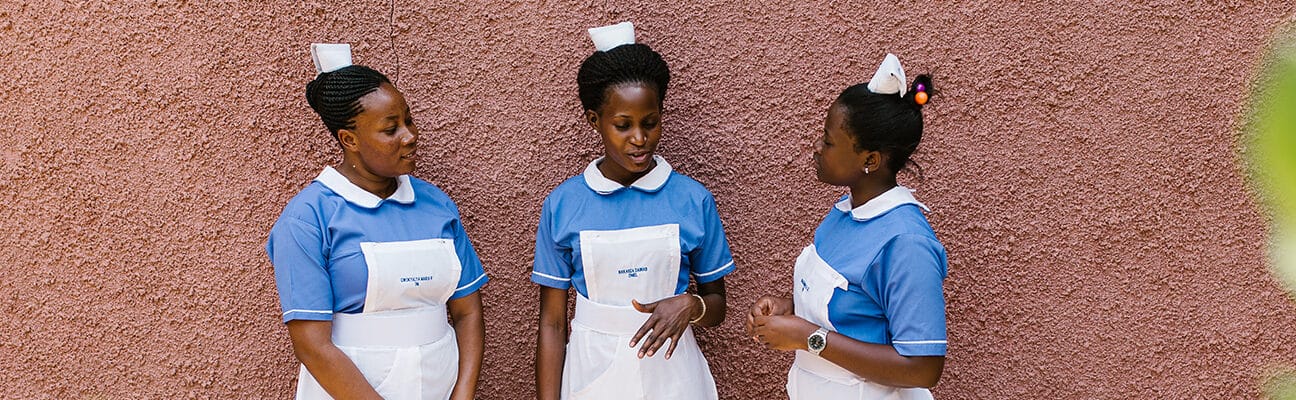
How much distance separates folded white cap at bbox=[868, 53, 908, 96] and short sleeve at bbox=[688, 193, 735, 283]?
1.99 feet

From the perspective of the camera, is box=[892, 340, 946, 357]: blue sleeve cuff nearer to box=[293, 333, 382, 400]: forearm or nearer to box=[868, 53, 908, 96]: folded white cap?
box=[868, 53, 908, 96]: folded white cap

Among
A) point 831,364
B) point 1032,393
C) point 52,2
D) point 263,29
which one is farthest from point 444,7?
point 1032,393

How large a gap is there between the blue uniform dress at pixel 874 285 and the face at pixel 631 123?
1.47 feet

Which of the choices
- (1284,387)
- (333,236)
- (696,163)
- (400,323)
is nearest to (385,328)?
(400,323)

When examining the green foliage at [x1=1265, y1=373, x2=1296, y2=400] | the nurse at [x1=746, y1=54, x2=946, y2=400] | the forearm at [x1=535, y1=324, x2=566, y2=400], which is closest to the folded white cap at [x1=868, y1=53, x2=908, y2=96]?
the nurse at [x1=746, y1=54, x2=946, y2=400]

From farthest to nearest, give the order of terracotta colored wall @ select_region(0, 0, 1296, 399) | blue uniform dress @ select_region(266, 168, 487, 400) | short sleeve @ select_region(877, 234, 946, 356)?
terracotta colored wall @ select_region(0, 0, 1296, 399), blue uniform dress @ select_region(266, 168, 487, 400), short sleeve @ select_region(877, 234, 946, 356)

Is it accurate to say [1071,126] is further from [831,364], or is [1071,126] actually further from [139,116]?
[139,116]

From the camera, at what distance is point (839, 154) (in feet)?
6.89

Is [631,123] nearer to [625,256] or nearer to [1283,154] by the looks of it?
[625,256]

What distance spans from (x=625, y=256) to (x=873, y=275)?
2.08ft

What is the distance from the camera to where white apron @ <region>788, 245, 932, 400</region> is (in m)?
2.12

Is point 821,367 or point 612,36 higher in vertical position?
point 612,36

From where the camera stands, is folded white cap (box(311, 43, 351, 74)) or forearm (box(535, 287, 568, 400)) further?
forearm (box(535, 287, 568, 400))

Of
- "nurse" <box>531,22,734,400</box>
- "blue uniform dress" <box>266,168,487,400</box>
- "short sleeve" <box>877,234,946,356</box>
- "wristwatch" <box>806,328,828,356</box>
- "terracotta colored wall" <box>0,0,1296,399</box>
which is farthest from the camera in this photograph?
"terracotta colored wall" <box>0,0,1296,399</box>
